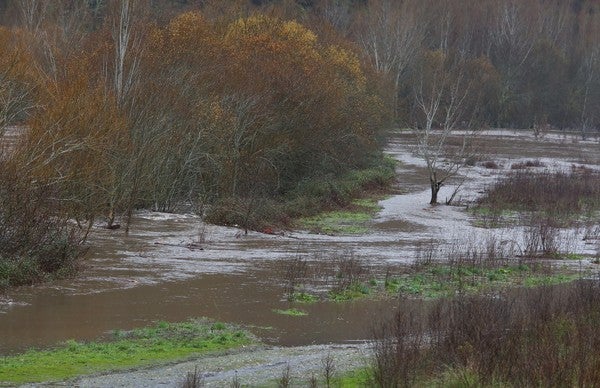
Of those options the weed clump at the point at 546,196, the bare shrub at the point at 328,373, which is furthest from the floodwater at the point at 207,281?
the weed clump at the point at 546,196

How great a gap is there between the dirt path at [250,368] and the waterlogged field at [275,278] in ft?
1.73

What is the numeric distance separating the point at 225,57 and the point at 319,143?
588cm

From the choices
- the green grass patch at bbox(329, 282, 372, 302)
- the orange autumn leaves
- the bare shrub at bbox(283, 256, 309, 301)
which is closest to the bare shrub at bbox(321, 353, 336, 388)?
the green grass patch at bbox(329, 282, 372, 302)

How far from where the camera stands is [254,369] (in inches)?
533

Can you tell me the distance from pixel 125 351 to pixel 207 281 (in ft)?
23.3

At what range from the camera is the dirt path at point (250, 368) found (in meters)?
12.4

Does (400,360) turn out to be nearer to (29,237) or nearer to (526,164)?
(29,237)

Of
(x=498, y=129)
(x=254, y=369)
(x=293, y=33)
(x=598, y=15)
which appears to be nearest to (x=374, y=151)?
(x=293, y=33)

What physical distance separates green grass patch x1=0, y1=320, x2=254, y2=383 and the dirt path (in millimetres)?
398

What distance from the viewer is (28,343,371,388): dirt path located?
12.4 meters

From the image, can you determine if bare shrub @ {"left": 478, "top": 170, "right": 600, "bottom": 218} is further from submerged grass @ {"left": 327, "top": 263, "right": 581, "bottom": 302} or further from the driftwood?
the driftwood

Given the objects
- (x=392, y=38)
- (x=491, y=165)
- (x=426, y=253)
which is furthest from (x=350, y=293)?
(x=392, y=38)

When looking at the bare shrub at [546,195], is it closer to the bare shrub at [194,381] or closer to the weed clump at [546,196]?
the weed clump at [546,196]

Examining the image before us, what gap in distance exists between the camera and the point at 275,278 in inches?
880
